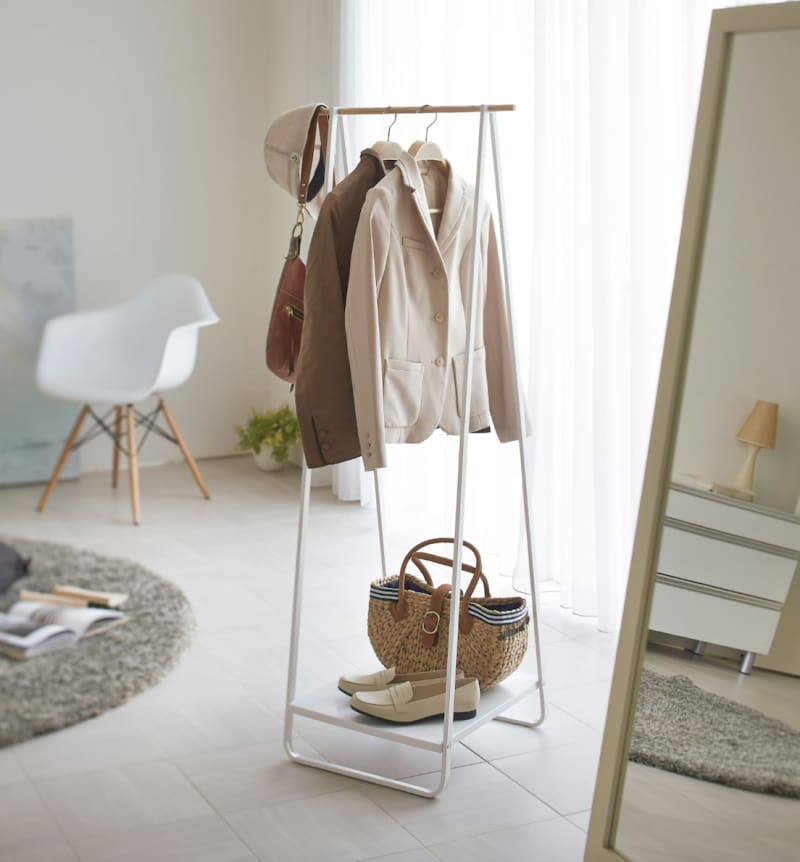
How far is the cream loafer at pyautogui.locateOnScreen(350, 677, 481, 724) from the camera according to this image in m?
2.54

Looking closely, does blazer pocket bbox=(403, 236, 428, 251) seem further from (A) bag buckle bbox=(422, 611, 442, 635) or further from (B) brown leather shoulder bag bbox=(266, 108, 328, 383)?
(A) bag buckle bbox=(422, 611, 442, 635)

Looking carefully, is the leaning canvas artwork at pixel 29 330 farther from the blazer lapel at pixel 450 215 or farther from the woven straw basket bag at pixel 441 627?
the blazer lapel at pixel 450 215

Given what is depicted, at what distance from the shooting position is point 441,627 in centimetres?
263

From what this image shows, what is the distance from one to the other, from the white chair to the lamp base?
9.89ft

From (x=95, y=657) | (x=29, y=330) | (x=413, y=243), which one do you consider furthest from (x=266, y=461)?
(x=413, y=243)

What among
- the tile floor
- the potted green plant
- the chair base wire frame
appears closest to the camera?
the tile floor

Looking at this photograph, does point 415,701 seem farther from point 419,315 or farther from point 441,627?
point 419,315

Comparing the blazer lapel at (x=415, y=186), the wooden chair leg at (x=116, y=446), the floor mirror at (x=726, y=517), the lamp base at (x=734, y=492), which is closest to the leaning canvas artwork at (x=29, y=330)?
the wooden chair leg at (x=116, y=446)

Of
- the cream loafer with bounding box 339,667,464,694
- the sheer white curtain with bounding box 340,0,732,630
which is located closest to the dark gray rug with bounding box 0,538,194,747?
the cream loafer with bounding box 339,667,464,694

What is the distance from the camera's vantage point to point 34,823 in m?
2.34

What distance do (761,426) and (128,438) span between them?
323cm

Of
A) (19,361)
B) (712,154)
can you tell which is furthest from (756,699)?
(19,361)

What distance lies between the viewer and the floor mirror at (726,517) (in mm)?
1919

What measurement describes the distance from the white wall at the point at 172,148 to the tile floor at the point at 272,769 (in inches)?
76.9
